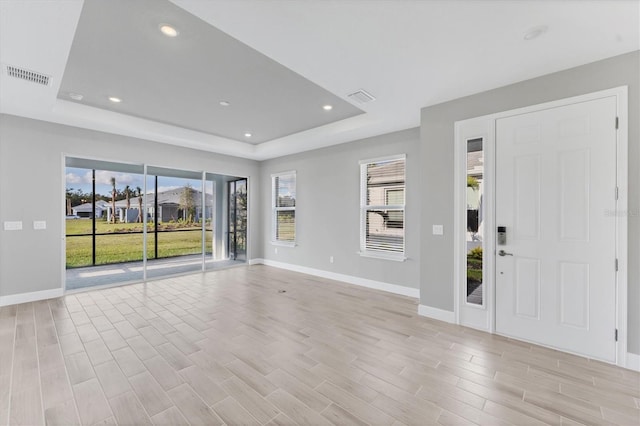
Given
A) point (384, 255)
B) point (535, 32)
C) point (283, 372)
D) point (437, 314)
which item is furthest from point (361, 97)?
point (283, 372)

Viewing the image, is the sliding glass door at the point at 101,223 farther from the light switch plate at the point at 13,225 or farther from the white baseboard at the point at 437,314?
the white baseboard at the point at 437,314

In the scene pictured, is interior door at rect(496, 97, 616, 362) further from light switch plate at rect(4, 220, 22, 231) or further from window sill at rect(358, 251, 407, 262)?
light switch plate at rect(4, 220, 22, 231)

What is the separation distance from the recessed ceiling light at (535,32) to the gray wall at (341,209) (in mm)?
2309

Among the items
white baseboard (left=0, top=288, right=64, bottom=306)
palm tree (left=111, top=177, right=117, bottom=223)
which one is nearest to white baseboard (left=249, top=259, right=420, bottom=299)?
palm tree (left=111, top=177, right=117, bottom=223)

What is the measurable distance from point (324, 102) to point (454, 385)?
382cm

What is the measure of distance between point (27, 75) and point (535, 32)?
197 inches

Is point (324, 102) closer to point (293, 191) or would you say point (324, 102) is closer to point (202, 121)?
point (202, 121)

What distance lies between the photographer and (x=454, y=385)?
220 cm

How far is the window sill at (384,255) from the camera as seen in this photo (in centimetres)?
473

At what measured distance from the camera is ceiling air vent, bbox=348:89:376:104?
10.8 ft

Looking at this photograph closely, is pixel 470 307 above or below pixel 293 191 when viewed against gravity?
below

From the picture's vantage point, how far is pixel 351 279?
5.43m

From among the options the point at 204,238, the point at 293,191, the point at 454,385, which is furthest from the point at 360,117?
the point at 204,238

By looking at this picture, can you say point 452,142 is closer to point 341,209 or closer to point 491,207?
point 491,207
